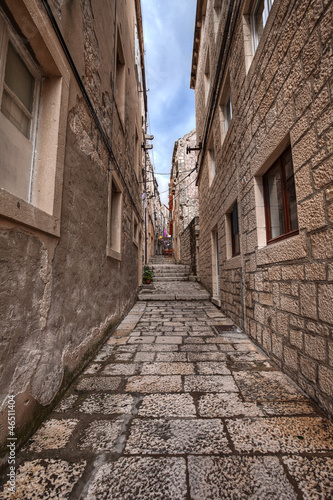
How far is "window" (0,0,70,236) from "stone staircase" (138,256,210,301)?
18.2 ft

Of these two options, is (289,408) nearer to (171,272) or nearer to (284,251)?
(284,251)

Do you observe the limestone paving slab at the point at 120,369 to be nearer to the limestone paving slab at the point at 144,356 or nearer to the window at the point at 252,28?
the limestone paving slab at the point at 144,356

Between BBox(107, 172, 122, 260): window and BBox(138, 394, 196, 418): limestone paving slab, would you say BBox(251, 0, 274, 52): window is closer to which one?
BBox(107, 172, 122, 260): window

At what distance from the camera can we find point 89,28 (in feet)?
9.07

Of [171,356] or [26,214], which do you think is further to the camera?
[171,356]

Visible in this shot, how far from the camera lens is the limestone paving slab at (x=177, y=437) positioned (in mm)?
1390

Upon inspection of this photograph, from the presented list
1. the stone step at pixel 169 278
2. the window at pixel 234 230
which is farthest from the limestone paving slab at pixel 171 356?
the stone step at pixel 169 278

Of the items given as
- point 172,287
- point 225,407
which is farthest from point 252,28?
point 172,287

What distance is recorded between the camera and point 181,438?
1486 millimetres

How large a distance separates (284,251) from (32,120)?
2.55m

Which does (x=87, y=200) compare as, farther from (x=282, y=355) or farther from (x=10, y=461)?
(x=282, y=355)

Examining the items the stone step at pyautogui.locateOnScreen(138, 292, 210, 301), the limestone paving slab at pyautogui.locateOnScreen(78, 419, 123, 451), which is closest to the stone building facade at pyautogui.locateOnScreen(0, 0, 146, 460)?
the limestone paving slab at pyautogui.locateOnScreen(78, 419, 123, 451)

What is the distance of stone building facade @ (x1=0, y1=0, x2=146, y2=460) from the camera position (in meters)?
1.43

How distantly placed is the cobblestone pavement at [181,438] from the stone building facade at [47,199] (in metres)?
0.28
